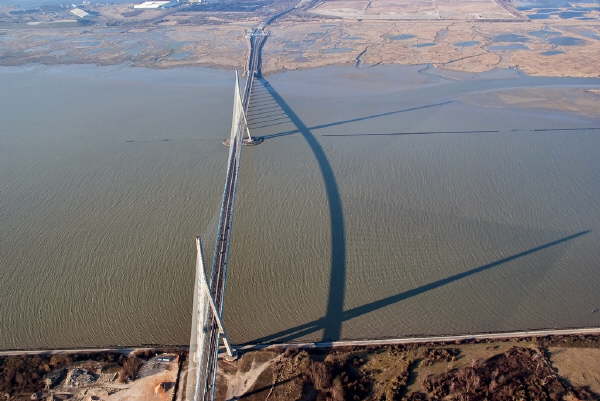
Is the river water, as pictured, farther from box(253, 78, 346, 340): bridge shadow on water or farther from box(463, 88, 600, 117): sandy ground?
box(463, 88, 600, 117): sandy ground

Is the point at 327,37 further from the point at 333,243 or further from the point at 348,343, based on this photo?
the point at 348,343

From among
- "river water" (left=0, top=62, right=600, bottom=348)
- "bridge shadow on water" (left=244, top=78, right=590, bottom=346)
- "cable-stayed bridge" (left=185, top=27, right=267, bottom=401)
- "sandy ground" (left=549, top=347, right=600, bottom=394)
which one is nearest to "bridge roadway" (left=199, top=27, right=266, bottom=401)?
"cable-stayed bridge" (left=185, top=27, right=267, bottom=401)

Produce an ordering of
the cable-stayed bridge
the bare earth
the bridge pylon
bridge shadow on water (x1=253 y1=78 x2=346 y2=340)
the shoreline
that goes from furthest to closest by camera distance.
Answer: the bare earth → bridge shadow on water (x1=253 y1=78 x2=346 y2=340) → the shoreline → the cable-stayed bridge → the bridge pylon

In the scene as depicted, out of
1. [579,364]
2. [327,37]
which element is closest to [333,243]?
[579,364]

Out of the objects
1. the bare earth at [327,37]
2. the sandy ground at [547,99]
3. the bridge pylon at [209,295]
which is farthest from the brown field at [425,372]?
the bare earth at [327,37]

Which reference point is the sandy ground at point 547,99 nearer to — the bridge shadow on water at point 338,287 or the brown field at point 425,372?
the bridge shadow on water at point 338,287
